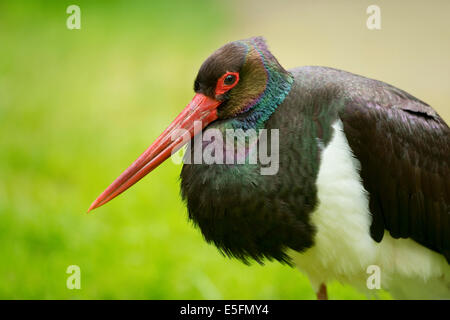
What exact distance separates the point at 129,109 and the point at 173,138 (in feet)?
14.4

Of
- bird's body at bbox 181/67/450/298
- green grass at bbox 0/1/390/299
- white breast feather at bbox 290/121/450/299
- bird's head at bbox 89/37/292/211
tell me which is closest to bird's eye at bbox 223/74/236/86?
bird's head at bbox 89/37/292/211

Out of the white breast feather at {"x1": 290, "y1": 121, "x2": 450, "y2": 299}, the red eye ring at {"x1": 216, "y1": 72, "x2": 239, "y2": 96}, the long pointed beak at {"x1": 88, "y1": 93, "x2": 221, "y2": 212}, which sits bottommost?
the white breast feather at {"x1": 290, "y1": 121, "x2": 450, "y2": 299}

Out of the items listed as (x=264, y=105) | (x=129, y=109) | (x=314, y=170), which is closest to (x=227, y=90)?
(x=264, y=105)

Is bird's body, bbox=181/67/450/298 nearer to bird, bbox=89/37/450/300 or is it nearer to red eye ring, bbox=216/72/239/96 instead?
bird, bbox=89/37/450/300

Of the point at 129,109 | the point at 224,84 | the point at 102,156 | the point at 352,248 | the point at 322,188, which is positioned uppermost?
the point at 129,109

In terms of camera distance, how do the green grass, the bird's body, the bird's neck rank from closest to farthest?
1. the bird's body
2. the bird's neck
3. the green grass

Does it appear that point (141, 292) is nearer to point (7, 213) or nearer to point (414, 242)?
point (7, 213)

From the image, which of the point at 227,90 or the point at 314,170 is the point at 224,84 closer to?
the point at 227,90

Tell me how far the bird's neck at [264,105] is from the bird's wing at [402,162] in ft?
1.07

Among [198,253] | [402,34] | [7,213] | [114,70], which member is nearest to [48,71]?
[114,70]

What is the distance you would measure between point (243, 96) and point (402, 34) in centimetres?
610

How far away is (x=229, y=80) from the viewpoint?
2939 millimetres

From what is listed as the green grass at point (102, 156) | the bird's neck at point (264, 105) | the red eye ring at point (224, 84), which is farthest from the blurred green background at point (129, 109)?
the red eye ring at point (224, 84)

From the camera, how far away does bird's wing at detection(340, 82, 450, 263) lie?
9.43 feet
